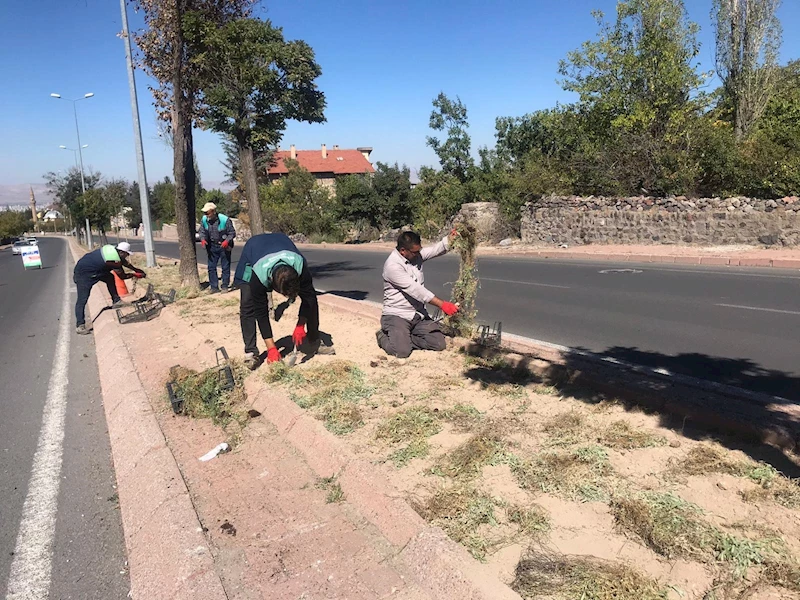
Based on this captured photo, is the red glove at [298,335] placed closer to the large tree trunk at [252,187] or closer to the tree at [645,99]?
the large tree trunk at [252,187]

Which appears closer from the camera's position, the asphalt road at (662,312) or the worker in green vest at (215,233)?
the asphalt road at (662,312)

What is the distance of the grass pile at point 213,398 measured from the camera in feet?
16.2

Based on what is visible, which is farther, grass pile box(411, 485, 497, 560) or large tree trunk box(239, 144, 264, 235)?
large tree trunk box(239, 144, 264, 235)

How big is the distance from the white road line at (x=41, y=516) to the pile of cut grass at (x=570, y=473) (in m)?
2.52

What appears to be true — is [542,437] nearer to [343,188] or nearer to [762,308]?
[762,308]

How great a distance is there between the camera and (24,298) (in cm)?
1567

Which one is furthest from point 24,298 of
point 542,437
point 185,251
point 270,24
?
point 542,437

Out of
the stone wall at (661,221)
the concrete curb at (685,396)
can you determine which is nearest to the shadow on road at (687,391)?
the concrete curb at (685,396)

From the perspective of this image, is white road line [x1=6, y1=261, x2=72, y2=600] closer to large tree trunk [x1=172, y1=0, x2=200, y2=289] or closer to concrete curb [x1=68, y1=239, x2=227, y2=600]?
concrete curb [x1=68, y1=239, x2=227, y2=600]

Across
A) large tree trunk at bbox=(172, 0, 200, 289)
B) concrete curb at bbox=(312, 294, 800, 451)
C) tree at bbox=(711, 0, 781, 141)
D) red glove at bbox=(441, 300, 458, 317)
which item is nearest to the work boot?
red glove at bbox=(441, 300, 458, 317)

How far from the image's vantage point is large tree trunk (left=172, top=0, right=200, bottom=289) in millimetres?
11500

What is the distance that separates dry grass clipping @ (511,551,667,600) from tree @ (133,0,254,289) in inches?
434

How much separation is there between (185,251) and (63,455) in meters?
8.69

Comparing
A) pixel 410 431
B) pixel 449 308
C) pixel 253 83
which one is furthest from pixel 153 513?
pixel 253 83
